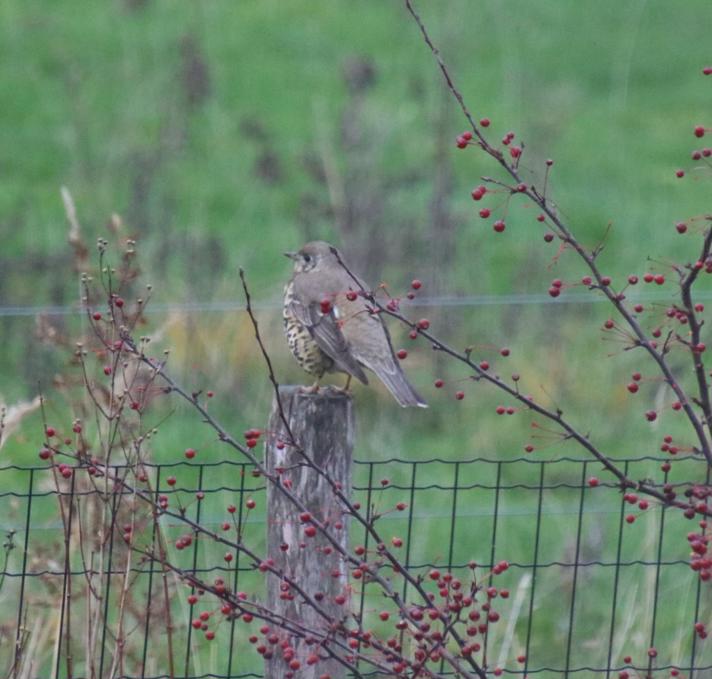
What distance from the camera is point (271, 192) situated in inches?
511

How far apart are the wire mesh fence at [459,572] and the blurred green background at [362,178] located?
8.8 inches

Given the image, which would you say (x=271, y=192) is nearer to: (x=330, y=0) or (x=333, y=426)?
(x=330, y=0)

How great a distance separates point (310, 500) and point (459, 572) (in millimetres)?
2603

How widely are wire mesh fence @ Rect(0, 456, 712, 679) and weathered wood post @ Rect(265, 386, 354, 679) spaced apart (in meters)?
0.43

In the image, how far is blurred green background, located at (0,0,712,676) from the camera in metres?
9.72

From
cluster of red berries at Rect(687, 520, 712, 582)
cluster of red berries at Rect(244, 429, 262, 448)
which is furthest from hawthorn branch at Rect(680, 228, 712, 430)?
cluster of red berries at Rect(244, 429, 262, 448)

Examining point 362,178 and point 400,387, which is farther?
point 362,178

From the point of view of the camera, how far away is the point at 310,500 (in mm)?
5273

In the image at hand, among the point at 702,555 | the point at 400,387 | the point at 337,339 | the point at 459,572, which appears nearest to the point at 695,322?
the point at 702,555

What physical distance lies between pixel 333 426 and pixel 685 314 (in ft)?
4.74

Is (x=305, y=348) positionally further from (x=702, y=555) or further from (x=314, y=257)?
(x=702, y=555)

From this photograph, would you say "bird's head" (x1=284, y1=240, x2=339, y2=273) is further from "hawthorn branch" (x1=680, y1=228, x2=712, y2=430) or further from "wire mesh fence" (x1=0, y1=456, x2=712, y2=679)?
"hawthorn branch" (x1=680, y1=228, x2=712, y2=430)

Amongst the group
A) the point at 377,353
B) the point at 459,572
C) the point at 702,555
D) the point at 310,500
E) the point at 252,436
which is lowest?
the point at 702,555

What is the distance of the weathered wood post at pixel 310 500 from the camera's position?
5.27 m
